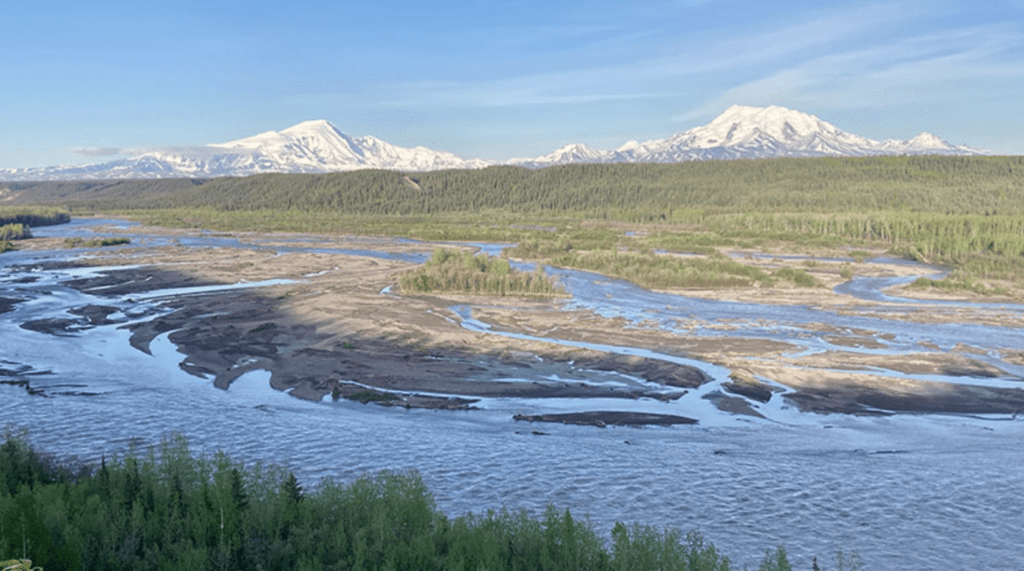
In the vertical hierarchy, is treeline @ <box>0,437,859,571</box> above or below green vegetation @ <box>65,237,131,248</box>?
below

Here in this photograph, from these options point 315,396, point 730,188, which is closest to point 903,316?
point 315,396

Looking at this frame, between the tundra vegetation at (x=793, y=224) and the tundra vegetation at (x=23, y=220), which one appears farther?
the tundra vegetation at (x=23, y=220)

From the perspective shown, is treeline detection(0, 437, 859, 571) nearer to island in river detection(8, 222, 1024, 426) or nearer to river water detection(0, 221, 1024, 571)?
river water detection(0, 221, 1024, 571)

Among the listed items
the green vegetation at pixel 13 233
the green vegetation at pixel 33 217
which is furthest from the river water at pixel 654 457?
the green vegetation at pixel 33 217

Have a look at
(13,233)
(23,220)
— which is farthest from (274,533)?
(23,220)

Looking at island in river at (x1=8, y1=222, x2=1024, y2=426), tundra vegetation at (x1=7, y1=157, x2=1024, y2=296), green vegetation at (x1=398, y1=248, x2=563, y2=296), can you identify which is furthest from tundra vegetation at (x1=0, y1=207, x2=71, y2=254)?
green vegetation at (x1=398, y1=248, x2=563, y2=296)

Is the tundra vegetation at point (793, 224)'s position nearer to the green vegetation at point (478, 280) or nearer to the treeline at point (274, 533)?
the green vegetation at point (478, 280)

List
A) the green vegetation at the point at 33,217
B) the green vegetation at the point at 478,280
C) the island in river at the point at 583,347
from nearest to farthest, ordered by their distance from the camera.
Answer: the island in river at the point at 583,347, the green vegetation at the point at 478,280, the green vegetation at the point at 33,217

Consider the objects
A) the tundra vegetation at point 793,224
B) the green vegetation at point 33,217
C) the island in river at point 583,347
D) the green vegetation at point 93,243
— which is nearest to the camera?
the island in river at point 583,347
